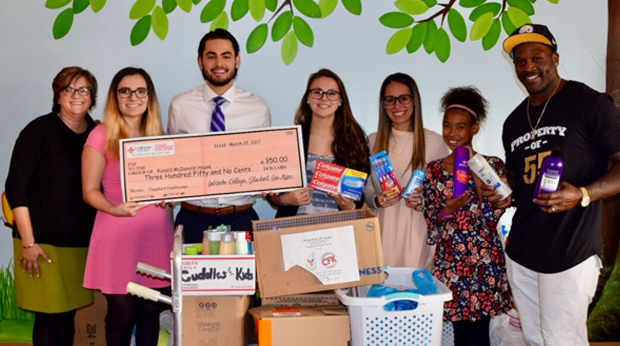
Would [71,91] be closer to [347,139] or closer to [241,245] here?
[241,245]

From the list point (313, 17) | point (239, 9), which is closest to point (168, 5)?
point (239, 9)

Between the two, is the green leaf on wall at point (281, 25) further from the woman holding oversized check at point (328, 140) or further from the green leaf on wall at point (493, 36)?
the green leaf on wall at point (493, 36)

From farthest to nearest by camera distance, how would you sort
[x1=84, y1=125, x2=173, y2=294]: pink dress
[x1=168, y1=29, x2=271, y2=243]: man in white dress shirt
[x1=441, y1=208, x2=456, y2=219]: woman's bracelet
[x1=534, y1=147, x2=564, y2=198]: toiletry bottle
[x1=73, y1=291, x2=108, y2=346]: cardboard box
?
[x1=73, y1=291, x2=108, y2=346]: cardboard box < [x1=168, y1=29, x2=271, y2=243]: man in white dress shirt < [x1=441, y1=208, x2=456, y2=219]: woman's bracelet < [x1=84, y1=125, x2=173, y2=294]: pink dress < [x1=534, y1=147, x2=564, y2=198]: toiletry bottle

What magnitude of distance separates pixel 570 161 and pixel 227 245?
1534 millimetres

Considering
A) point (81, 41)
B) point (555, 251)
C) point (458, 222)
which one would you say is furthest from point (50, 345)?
point (555, 251)

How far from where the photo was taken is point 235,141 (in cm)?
288

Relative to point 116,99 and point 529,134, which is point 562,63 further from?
point 116,99

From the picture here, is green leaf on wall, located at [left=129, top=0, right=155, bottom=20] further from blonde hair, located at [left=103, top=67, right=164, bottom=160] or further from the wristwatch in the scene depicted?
the wristwatch

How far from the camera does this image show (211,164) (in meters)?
2.84

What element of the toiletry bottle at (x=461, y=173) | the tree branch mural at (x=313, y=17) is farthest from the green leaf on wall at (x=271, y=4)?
the toiletry bottle at (x=461, y=173)

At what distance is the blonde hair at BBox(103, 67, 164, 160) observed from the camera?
2.94 m

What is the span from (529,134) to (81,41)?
2.89 m

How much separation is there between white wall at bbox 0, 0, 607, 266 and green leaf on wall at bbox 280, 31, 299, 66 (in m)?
0.04

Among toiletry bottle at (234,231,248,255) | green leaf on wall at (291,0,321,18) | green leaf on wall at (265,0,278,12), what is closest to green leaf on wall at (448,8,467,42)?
green leaf on wall at (291,0,321,18)
